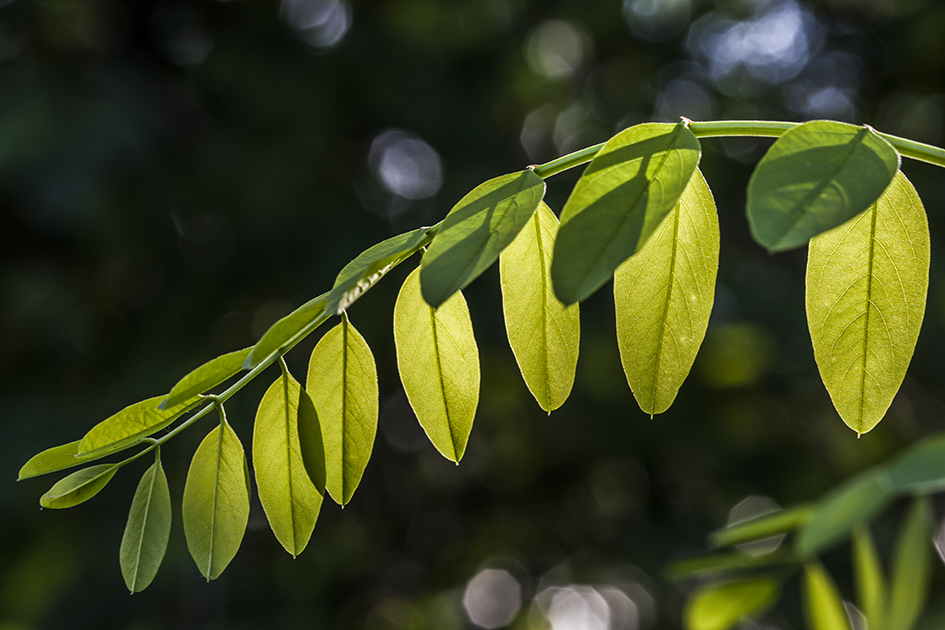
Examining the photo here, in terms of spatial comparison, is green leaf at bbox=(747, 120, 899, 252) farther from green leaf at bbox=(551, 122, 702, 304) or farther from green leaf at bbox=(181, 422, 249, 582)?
green leaf at bbox=(181, 422, 249, 582)

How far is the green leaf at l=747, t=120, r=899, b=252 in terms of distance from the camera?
0.66 feet

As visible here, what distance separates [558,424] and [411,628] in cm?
69

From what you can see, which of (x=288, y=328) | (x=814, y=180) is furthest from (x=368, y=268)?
(x=814, y=180)

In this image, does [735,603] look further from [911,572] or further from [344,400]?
[344,400]

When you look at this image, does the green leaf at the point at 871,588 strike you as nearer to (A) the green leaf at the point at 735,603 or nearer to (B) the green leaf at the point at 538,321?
(A) the green leaf at the point at 735,603

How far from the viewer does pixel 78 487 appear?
267mm

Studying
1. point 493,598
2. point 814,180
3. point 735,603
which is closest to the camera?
point 814,180

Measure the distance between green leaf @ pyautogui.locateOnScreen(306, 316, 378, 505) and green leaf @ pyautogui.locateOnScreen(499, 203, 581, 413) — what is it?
63 mm

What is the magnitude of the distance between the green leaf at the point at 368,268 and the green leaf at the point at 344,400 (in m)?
0.05

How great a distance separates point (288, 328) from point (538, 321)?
0.11 m

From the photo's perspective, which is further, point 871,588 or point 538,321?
point 871,588

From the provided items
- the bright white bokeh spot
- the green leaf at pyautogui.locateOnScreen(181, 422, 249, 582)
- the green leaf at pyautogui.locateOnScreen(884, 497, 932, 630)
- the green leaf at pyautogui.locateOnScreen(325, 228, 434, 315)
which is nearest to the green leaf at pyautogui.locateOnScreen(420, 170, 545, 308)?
the green leaf at pyautogui.locateOnScreen(325, 228, 434, 315)

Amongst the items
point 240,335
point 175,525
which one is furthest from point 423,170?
point 175,525

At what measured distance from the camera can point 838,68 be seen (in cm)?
234
